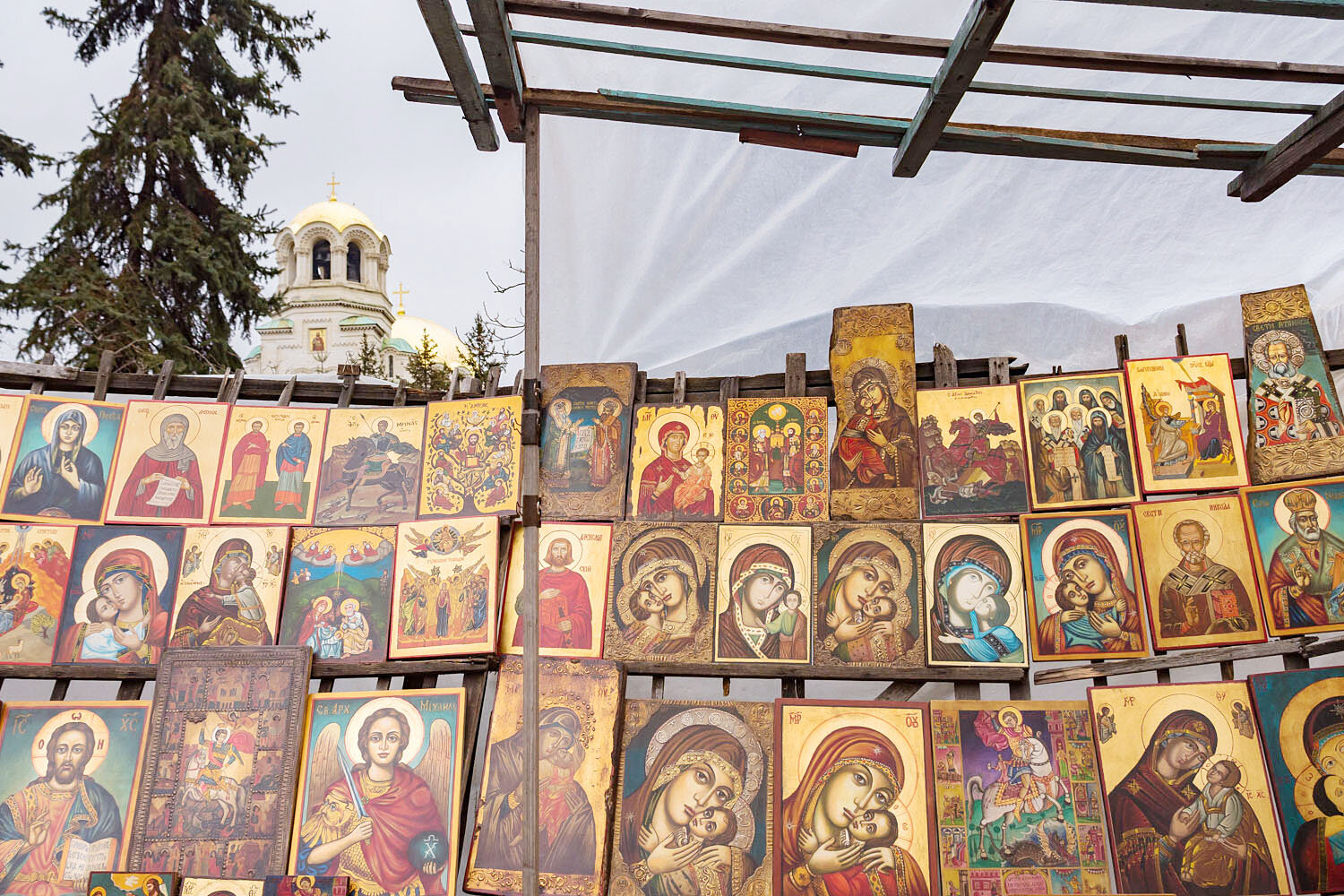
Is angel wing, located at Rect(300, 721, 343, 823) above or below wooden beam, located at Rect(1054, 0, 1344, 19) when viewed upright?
below

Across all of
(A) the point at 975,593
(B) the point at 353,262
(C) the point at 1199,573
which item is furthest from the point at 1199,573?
(B) the point at 353,262

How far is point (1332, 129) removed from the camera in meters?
3.78

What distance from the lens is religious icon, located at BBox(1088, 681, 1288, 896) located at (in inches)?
193

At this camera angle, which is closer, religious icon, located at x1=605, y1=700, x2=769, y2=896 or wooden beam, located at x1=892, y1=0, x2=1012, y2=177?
wooden beam, located at x1=892, y1=0, x2=1012, y2=177

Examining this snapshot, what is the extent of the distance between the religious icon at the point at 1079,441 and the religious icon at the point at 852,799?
4.44 ft

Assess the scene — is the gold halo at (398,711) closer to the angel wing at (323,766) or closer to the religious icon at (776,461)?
the angel wing at (323,766)

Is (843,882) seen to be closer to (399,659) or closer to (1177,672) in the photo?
(1177,672)

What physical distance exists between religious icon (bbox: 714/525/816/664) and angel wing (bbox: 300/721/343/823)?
198 cm

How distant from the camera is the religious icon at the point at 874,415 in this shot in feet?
19.1

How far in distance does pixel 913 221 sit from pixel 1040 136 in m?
2.81

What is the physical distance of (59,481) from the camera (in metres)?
6.29

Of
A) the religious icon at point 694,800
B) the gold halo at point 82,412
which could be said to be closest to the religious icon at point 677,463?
the religious icon at point 694,800

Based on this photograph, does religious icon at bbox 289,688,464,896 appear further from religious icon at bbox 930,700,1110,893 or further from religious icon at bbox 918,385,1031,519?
religious icon at bbox 918,385,1031,519

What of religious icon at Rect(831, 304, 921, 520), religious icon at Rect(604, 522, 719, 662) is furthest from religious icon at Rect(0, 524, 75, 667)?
religious icon at Rect(831, 304, 921, 520)
